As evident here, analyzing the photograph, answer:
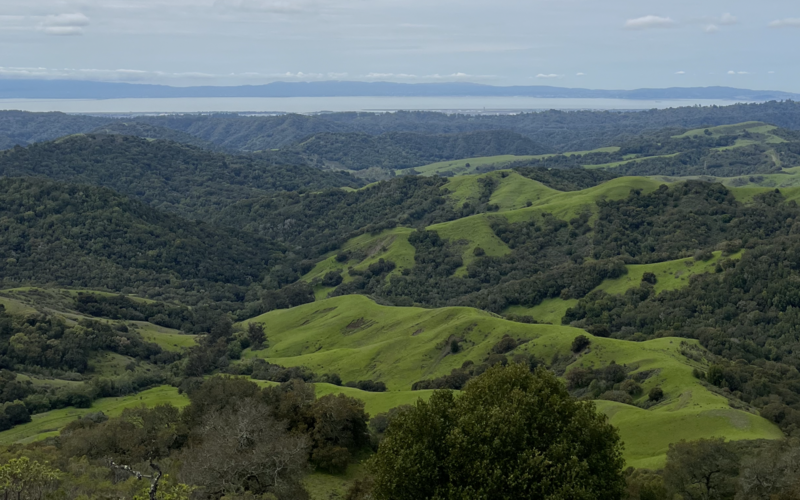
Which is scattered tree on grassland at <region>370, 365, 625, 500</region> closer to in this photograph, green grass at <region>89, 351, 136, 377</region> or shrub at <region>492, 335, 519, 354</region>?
shrub at <region>492, 335, 519, 354</region>

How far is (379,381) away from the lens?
269 ft

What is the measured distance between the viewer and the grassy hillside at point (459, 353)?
50.0m

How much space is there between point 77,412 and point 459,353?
45.0 meters

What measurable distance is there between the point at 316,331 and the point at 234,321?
29.0 meters

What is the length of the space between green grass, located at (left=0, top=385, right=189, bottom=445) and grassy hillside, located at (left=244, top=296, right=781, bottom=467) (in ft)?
59.1

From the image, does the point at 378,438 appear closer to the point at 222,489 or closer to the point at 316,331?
the point at 222,489

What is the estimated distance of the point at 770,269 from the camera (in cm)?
10775

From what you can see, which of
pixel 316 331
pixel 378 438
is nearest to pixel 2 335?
pixel 316 331

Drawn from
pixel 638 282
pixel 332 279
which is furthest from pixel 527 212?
pixel 638 282

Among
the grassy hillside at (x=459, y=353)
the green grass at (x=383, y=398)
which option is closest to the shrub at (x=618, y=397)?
the grassy hillside at (x=459, y=353)

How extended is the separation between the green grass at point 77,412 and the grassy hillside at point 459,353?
59.1ft

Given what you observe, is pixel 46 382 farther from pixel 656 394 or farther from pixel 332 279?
pixel 332 279

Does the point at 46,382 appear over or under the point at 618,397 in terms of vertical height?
under

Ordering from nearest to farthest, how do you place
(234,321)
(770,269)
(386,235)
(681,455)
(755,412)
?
(681,455), (755,412), (770,269), (234,321), (386,235)
